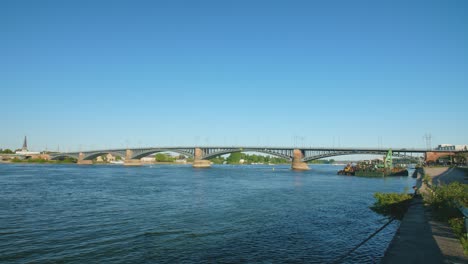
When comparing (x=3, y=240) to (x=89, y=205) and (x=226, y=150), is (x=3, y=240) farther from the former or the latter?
(x=226, y=150)

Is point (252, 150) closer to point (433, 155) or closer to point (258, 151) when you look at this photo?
point (258, 151)

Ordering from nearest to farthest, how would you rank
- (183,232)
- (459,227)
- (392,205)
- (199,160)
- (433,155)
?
(459,227), (183,232), (392,205), (433,155), (199,160)

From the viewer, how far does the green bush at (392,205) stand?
1103 inches

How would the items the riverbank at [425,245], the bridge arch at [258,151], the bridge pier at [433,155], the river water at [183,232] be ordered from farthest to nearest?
the bridge arch at [258,151]
the bridge pier at [433,155]
the river water at [183,232]
the riverbank at [425,245]

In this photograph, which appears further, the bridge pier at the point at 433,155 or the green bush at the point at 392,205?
the bridge pier at the point at 433,155

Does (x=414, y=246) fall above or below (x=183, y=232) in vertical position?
above

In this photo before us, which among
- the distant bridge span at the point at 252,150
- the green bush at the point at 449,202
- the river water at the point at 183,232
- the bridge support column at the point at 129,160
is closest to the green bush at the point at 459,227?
the green bush at the point at 449,202

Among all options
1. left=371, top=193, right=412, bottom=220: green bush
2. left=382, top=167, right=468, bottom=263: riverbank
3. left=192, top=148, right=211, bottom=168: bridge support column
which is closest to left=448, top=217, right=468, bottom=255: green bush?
left=382, top=167, right=468, bottom=263: riverbank

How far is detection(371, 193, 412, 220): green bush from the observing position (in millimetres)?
28016

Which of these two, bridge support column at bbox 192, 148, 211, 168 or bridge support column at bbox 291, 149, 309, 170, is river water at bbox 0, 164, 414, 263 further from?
bridge support column at bbox 192, 148, 211, 168

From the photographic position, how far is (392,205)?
29188mm

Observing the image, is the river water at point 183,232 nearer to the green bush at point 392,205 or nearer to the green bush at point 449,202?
the green bush at point 392,205

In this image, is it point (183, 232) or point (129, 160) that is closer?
point (183, 232)

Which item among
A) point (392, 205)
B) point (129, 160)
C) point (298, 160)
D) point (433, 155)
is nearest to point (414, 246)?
point (392, 205)
